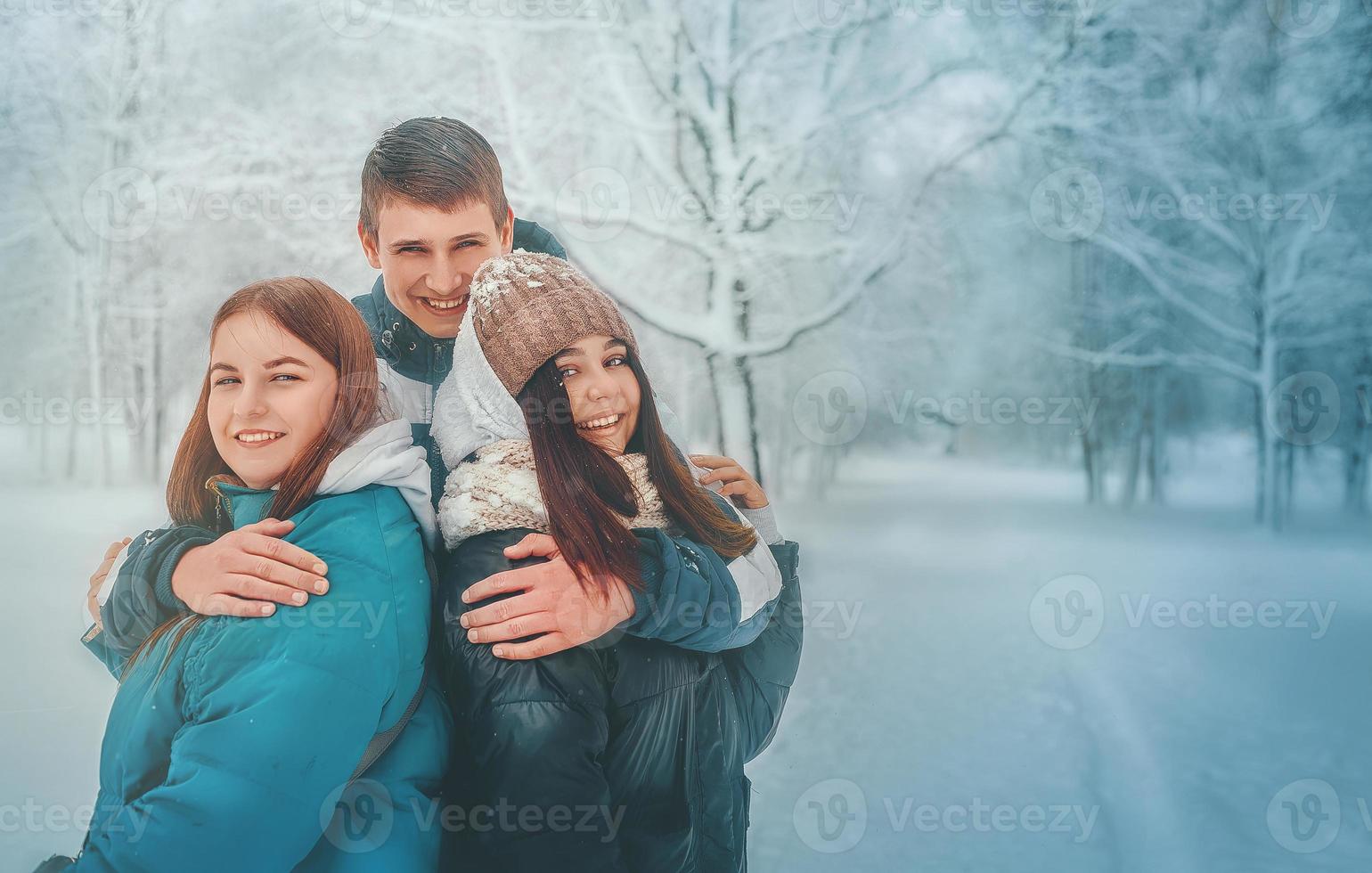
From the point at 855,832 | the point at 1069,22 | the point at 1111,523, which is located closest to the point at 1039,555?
the point at 1111,523

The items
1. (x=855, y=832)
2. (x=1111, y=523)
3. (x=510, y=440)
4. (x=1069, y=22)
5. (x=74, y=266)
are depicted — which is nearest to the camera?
(x=510, y=440)

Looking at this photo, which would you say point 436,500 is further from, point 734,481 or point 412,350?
point 734,481

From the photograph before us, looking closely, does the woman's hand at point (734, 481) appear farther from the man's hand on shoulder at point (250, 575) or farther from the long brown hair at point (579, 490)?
the man's hand on shoulder at point (250, 575)

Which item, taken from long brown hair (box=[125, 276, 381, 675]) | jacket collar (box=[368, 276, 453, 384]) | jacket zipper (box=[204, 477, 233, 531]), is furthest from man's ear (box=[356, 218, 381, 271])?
jacket zipper (box=[204, 477, 233, 531])

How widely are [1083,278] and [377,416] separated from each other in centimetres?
517

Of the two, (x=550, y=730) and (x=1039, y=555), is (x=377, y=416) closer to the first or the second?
(x=550, y=730)

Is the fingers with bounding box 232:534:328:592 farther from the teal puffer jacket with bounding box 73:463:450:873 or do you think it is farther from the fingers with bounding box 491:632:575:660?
the fingers with bounding box 491:632:575:660

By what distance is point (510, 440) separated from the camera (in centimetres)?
142

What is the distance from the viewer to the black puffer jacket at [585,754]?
51.2 inches

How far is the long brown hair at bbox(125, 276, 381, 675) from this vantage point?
133 centimetres

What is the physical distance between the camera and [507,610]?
1330 mm

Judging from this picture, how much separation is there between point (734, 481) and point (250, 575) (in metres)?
0.97

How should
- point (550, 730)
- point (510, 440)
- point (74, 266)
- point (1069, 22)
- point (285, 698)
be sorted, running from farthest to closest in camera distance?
point (1069, 22)
point (74, 266)
point (510, 440)
point (550, 730)
point (285, 698)

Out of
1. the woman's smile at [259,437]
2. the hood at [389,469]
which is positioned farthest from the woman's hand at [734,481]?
the woman's smile at [259,437]
